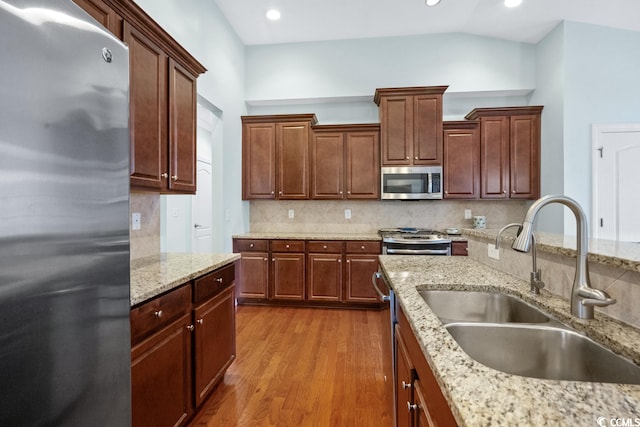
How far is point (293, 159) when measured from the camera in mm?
3893

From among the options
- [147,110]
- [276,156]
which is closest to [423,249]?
[276,156]

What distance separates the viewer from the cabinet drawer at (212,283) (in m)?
1.64

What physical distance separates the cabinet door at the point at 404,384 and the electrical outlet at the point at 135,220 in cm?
183

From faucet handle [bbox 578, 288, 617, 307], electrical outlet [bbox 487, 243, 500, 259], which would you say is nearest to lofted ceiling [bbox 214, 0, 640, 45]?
electrical outlet [bbox 487, 243, 500, 259]

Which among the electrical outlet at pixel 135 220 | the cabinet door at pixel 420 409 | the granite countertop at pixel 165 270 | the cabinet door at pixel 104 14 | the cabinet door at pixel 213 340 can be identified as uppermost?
the cabinet door at pixel 104 14

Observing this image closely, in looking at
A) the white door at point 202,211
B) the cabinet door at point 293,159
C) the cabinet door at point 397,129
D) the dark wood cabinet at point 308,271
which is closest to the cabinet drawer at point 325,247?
the dark wood cabinet at point 308,271

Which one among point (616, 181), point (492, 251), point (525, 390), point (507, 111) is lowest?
point (525, 390)

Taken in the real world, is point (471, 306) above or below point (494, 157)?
below

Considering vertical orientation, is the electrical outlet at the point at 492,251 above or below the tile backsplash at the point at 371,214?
below

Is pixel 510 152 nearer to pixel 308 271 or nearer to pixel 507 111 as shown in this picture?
pixel 507 111

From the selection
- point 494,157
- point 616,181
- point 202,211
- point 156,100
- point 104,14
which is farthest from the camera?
point 202,211

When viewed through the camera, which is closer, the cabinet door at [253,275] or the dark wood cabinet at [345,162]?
the cabinet door at [253,275]

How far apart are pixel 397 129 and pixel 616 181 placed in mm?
2487

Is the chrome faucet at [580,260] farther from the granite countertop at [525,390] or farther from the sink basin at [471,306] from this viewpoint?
the sink basin at [471,306]
